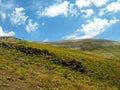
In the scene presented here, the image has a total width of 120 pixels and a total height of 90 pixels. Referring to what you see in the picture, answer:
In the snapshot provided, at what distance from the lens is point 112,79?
6116cm

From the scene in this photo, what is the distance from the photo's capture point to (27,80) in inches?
1870

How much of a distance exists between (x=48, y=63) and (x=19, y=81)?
16.1 metres

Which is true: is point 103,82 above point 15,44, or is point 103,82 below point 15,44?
below

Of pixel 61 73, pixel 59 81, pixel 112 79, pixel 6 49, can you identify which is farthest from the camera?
pixel 6 49

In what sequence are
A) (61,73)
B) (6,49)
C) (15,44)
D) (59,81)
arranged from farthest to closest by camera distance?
(15,44), (6,49), (61,73), (59,81)

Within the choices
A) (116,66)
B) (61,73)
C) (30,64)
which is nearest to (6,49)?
(30,64)

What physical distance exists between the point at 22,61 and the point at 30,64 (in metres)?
1.69

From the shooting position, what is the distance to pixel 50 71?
56656mm

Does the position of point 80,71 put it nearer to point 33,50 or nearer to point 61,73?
point 61,73

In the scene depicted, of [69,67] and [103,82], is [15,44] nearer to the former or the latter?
[69,67]

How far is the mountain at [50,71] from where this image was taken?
47219 millimetres

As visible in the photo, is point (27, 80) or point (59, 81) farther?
point (59, 81)

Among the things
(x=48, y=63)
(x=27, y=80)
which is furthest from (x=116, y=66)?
(x=27, y=80)

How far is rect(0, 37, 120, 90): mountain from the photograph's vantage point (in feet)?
155
